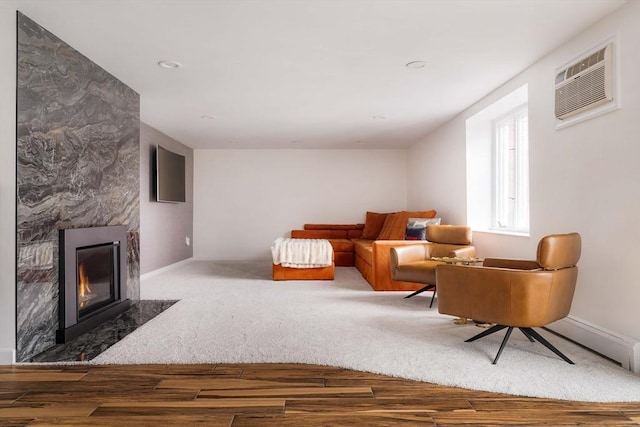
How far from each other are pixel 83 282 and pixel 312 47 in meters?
2.67

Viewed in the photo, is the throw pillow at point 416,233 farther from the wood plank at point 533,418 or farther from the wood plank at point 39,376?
the wood plank at point 39,376

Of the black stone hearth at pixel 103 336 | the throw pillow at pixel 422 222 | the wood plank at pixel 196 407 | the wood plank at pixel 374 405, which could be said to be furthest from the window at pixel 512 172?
the black stone hearth at pixel 103 336

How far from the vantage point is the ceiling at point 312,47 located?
104 inches

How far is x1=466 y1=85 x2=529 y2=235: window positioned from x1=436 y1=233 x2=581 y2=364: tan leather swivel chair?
1.68 m

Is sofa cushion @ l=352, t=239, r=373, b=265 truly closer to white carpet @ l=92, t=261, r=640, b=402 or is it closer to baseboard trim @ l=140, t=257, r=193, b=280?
white carpet @ l=92, t=261, r=640, b=402

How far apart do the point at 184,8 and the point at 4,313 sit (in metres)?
2.23

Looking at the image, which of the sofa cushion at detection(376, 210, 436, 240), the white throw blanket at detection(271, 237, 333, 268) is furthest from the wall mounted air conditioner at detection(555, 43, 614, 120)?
the white throw blanket at detection(271, 237, 333, 268)

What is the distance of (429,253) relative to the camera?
4.76 metres

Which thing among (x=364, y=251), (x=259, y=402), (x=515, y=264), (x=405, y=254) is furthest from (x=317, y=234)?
(x=259, y=402)

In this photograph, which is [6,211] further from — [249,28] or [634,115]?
[634,115]

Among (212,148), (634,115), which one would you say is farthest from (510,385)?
(212,148)

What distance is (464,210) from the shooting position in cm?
522

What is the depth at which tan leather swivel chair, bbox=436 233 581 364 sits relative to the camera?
8.18 feet

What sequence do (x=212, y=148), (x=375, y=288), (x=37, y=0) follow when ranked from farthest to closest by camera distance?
(x=212, y=148)
(x=375, y=288)
(x=37, y=0)
